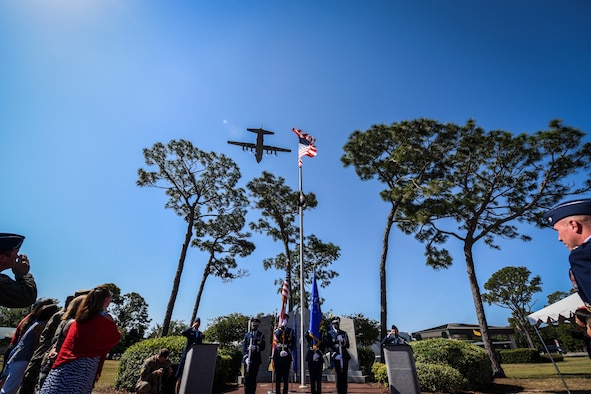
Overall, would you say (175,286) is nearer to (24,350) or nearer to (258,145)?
(258,145)

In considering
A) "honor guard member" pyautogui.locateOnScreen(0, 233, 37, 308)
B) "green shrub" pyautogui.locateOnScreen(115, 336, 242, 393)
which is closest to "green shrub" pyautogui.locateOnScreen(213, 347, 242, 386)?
"green shrub" pyautogui.locateOnScreen(115, 336, 242, 393)

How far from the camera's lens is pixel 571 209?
1899mm

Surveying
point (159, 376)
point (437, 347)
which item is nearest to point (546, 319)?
point (437, 347)

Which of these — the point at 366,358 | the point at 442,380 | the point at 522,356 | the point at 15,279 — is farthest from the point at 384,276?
the point at 522,356

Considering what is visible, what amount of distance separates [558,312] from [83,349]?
36.8 ft

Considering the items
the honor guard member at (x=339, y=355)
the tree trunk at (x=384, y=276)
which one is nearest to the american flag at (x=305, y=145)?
the tree trunk at (x=384, y=276)

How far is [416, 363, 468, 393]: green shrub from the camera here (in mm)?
8258

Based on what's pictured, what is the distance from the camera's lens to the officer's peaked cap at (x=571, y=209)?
1846mm

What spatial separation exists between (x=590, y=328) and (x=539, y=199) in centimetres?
1592

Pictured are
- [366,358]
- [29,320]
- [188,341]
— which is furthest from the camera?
[366,358]

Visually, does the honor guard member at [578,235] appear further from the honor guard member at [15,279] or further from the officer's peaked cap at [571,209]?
the honor guard member at [15,279]

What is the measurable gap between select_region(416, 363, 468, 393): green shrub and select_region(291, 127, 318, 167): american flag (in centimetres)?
869

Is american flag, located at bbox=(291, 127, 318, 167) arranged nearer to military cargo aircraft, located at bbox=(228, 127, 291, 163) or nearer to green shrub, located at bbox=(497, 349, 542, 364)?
military cargo aircraft, located at bbox=(228, 127, 291, 163)

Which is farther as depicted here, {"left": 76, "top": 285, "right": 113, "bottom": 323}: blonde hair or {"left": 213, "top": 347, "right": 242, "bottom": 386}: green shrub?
{"left": 213, "top": 347, "right": 242, "bottom": 386}: green shrub
